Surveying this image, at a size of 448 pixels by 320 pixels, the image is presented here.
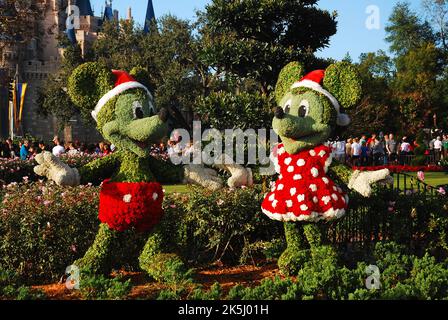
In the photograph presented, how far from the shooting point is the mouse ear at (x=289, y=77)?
19.9ft

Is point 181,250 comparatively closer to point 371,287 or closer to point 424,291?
point 371,287

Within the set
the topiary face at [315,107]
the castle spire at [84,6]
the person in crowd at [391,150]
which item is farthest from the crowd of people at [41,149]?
the castle spire at [84,6]

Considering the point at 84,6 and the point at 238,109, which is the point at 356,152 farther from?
the point at 84,6

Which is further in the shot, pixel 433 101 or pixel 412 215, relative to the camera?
pixel 433 101

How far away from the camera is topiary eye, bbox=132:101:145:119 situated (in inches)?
209

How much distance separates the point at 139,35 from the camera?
3400 cm

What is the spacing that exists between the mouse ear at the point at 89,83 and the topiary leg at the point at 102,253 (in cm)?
127

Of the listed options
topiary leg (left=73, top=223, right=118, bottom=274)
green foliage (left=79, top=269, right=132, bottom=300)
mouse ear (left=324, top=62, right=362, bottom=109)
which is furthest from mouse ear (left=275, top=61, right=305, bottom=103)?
green foliage (left=79, top=269, right=132, bottom=300)

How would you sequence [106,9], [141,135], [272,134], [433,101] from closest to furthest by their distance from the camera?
[141,135] → [272,134] → [433,101] → [106,9]

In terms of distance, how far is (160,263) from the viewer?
5.00m

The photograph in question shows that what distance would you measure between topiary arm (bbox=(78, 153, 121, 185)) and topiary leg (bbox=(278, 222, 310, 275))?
181 centimetres

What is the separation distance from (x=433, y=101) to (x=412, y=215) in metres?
29.4

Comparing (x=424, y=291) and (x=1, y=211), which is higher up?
(x=1, y=211)
